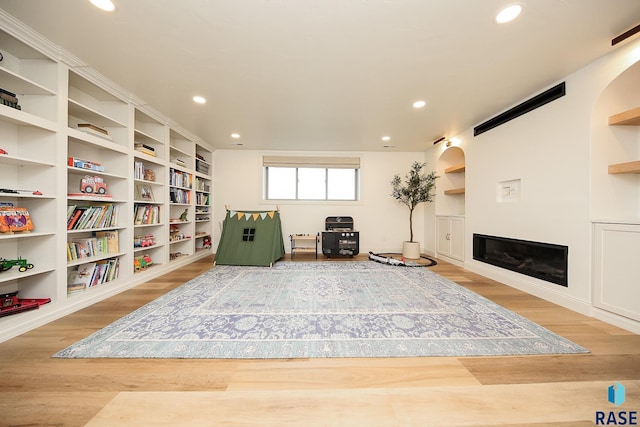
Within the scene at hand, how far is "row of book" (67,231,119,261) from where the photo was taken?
7.46 ft

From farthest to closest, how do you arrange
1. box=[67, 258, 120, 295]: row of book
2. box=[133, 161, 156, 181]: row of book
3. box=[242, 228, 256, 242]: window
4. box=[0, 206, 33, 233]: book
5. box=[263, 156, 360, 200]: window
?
box=[263, 156, 360, 200]: window
box=[242, 228, 256, 242]: window
box=[133, 161, 156, 181]: row of book
box=[67, 258, 120, 295]: row of book
box=[0, 206, 33, 233]: book

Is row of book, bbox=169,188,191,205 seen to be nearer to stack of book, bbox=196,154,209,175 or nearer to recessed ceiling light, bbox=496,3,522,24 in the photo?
stack of book, bbox=196,154,209,175

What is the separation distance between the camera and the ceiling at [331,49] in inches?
61.3

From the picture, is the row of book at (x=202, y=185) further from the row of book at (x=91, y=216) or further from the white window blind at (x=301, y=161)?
the row of book at (x=91, y=216)

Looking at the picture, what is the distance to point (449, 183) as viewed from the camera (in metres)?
4.68

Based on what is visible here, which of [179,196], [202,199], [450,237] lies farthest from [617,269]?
[202,199]

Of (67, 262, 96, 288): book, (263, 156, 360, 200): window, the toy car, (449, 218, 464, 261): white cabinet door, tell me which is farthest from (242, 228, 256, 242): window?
(449, 218, 464, 261): white cabinet door

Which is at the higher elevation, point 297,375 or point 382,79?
point 382,79

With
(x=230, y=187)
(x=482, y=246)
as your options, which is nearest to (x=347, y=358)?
(x=482, y=246)

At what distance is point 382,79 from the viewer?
2.36 meters

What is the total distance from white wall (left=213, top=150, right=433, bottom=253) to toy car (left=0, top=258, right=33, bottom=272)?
3385 mm

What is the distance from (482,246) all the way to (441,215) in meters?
1.24

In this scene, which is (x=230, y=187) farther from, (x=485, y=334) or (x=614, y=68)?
(x=614, y=68)

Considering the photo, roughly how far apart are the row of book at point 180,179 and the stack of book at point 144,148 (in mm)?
441
